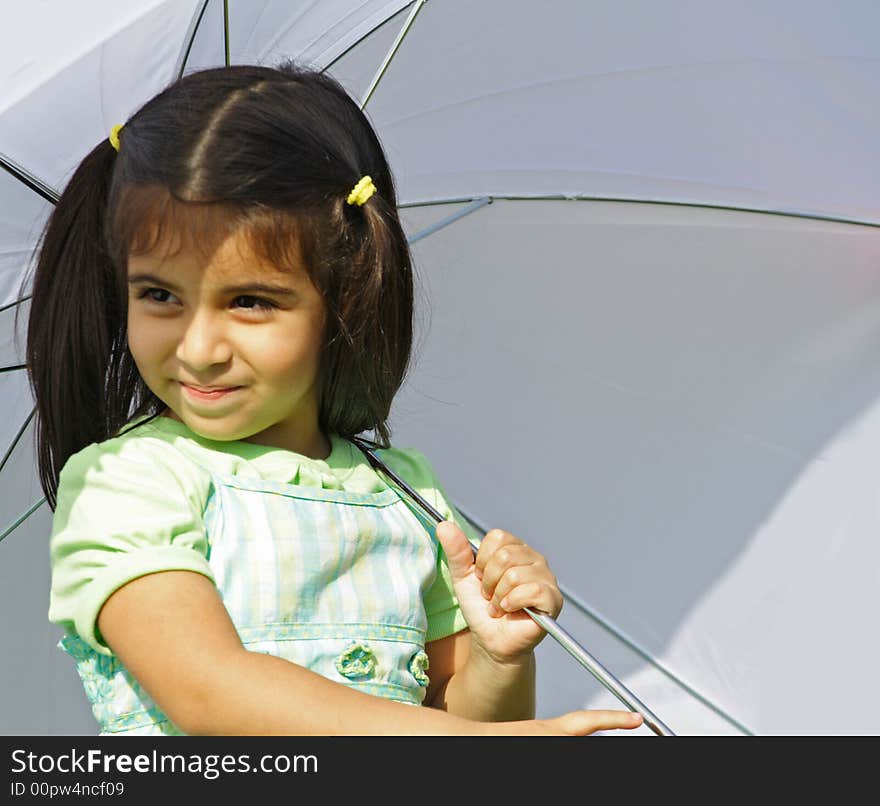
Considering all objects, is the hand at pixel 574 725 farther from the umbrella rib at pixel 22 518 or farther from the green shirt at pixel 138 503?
the umbrella rib at pixel 22 518

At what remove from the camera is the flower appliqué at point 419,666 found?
4.95 ft

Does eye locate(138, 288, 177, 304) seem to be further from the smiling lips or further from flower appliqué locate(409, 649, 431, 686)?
flower appliqué locate(409, 649, 431, 686)

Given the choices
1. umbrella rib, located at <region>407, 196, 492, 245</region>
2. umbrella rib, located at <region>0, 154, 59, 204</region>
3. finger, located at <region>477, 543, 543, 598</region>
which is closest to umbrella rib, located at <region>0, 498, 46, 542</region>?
umbrella rib, located at <region>0, 154, 59, 204</region>

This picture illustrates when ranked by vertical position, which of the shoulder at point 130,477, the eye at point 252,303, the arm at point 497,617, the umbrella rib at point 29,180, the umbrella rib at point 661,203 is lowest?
the arm at point 497,617

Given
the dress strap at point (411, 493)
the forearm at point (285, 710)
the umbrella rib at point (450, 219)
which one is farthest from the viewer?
the umbrella rib at point (450, 219)

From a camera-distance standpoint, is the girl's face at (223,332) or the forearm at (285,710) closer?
the forearm at (285,710)

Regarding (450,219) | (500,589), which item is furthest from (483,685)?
(450,219)

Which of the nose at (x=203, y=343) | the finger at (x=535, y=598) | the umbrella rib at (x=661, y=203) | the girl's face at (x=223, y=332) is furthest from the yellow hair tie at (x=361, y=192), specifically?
the umbrella rib at (x=661, y=203)

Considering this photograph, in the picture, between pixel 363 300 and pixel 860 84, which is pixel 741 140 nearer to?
pixel 860 84

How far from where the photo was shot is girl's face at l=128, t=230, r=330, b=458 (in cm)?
138

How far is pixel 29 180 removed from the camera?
156cm

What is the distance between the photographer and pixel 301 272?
1.45 metres

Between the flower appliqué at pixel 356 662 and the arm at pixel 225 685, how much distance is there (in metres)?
0.13
